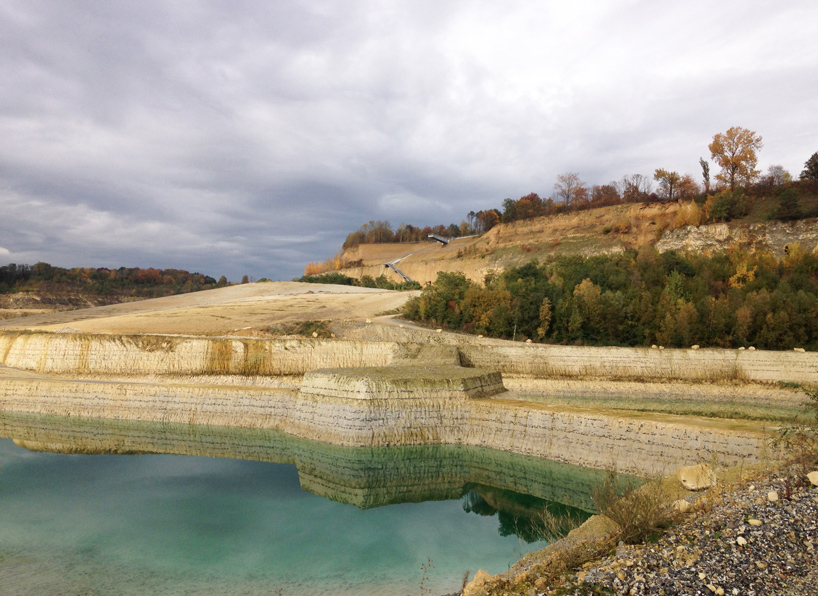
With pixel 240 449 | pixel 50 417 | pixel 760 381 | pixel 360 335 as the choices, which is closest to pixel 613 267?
pixel 760 381

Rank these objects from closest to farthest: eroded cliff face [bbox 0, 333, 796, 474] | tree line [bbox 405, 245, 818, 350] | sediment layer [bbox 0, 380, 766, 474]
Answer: sediment layer [bbox 0, 380, 766, 474] → eroded cliff face [bbox 0, 333, 796, 474] → tree line [bbox 405, 245, 818, 350]

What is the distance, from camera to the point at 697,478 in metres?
9.56

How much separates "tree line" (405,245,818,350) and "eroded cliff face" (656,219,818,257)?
15.0 ft

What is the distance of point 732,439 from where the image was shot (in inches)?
496

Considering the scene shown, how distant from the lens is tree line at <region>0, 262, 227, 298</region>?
76.7m

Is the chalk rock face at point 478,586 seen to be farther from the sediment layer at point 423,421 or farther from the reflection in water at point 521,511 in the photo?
the sediment layer at point 423,421

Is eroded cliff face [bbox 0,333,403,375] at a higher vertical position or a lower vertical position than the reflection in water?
higher

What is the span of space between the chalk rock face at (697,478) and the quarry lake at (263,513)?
10.2 ft

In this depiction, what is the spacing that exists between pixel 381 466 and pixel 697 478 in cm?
947

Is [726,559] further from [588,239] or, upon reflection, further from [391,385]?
[588,239]

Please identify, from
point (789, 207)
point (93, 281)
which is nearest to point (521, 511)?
point (789, 207)

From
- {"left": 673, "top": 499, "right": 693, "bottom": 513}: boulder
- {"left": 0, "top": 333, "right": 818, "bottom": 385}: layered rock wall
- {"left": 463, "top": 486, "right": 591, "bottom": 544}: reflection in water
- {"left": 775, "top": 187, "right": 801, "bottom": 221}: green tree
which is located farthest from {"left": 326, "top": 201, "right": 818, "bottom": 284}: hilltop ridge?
{"left": 673, "top": 499, "right": 693, "bottom": 513}: boulder

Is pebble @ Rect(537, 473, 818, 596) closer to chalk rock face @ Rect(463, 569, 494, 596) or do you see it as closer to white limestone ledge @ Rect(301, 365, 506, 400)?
chalk rock face @ Rect(463, 569, 494, 596)

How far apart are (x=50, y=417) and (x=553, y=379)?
25.2m
